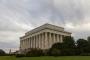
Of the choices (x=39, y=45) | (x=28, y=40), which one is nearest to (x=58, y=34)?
(x=39, y=45)

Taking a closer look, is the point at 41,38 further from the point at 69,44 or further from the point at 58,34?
the point at 69,44

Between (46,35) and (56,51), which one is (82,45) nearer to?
(56,51)

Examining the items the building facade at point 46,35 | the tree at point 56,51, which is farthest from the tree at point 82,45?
the building facade at point 46,35

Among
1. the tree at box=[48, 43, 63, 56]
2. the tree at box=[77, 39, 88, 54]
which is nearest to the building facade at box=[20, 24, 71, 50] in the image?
the tree at box=[48, 43, 63, 56]

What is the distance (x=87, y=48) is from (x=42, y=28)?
23557mm

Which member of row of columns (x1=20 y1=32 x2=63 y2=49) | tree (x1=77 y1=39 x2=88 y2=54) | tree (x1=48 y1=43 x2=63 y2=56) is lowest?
tree (x1=48 y1=43 x2=63 y2=56)

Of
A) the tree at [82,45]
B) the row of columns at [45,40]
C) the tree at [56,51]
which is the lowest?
the tree at [56,51]

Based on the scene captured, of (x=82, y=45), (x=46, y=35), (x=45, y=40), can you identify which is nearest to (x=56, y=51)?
(x=82, y=45)

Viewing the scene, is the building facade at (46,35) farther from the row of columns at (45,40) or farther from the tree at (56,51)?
the tree at (56,51)

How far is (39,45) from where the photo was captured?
72.2 meters

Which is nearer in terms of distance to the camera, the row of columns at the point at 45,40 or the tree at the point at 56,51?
the tree at the point at 56,51

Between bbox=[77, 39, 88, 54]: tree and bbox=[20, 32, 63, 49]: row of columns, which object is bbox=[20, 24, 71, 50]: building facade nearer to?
bbox=[20, 32, 63, 49]: row of columns

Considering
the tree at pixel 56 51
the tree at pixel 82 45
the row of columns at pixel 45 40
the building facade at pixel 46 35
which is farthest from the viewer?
the building facade at pixel 46 35

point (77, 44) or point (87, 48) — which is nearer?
point (87, 48)
